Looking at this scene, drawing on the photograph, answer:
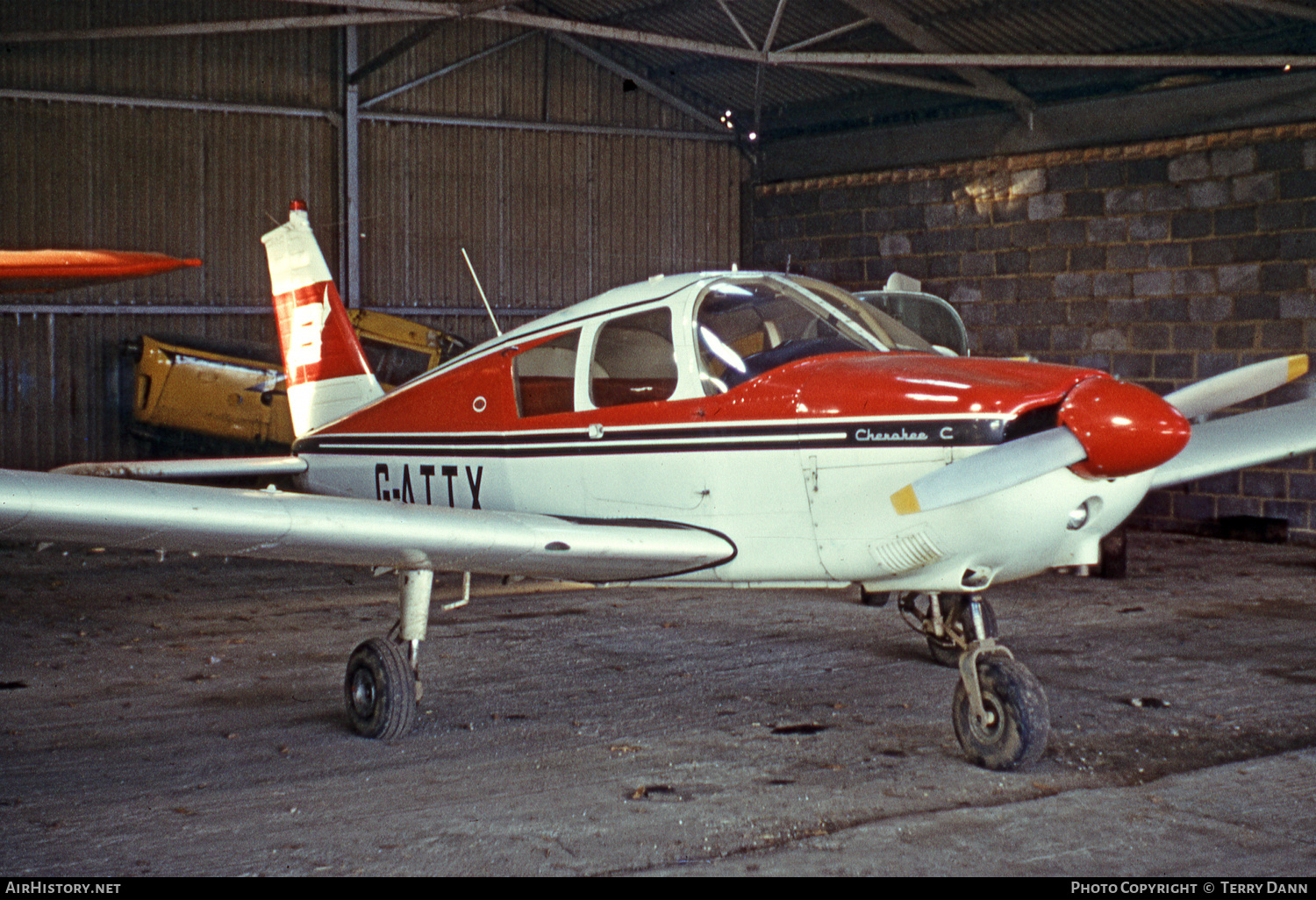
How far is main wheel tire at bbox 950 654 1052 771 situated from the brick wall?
7.96m

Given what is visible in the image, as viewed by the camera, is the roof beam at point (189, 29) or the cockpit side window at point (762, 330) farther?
the roof beam at point (189, 29)

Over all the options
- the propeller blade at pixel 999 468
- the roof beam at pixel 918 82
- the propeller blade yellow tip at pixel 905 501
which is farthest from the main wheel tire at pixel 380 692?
the roof beam at pixel 918 82

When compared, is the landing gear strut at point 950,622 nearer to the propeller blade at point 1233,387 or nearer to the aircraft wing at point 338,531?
the aircraft wing at point 338,531

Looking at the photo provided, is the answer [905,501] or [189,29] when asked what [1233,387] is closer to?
[905,501]

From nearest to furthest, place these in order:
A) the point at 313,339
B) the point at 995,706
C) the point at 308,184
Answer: the point at 995,706 → the point at 313,339 → the point at 308,184

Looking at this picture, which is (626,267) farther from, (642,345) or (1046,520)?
(1046,520)

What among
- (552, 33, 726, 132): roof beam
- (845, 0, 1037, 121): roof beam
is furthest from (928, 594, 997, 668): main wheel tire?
(552, 33, 726, 132): roof beam

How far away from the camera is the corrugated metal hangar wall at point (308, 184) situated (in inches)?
529

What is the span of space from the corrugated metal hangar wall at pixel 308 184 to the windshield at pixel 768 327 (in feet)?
33.3

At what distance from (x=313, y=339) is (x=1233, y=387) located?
16.6 feet

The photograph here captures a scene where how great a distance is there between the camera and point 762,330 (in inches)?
199

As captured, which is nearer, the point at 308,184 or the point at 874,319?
the point at 874,319

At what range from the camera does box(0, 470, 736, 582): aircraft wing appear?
3.95 meters

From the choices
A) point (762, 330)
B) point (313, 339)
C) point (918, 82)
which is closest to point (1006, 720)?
point (762, 330)
